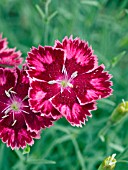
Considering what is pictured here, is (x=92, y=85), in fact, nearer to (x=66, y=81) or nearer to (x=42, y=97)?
(x=66, y=81)

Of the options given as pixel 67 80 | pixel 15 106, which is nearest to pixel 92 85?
pixel 67 80

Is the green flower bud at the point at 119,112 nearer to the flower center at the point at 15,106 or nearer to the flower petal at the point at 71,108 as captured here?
the flower petal at the point at 71,108

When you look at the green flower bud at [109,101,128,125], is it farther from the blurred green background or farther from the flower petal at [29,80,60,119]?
the flower petal at [29,80,60,119]

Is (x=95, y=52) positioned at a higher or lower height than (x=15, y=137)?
higher

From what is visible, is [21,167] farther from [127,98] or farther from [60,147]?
[127,98]

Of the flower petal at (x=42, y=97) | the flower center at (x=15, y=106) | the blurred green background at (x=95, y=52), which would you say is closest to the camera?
the flower petal at (x=42, y=97)

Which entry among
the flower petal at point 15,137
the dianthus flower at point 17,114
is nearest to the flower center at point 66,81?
the dianthus flower at point 17,114
